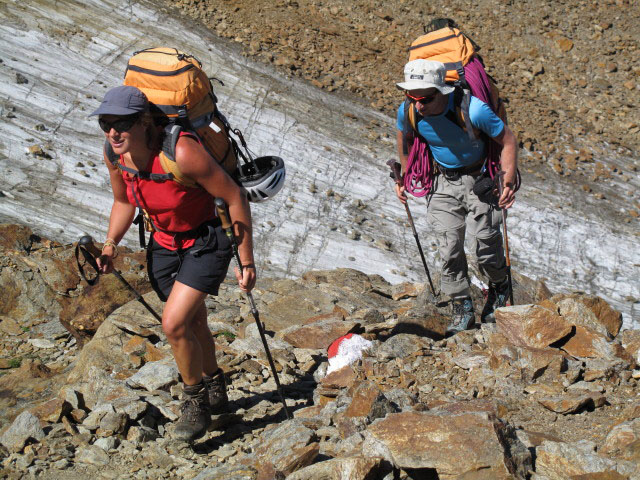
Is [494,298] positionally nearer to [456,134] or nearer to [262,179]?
[456,134]

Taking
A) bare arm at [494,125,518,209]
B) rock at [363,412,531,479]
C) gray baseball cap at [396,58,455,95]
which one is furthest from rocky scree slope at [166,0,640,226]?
rock at [363,412,531,479]

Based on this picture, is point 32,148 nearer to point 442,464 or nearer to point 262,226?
point 262,226

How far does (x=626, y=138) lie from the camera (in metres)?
16.3

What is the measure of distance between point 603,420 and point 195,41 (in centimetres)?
1309

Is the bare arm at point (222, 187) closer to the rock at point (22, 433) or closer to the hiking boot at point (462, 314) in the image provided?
the rock at point (22, 433)

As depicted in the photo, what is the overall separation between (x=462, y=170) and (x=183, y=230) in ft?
9.36

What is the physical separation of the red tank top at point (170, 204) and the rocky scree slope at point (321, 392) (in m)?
1.32

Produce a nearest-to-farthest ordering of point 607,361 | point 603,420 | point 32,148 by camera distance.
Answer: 1. point 603,420
2. point 607,361
3. point 32,148

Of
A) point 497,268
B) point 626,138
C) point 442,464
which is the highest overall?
point 442,464

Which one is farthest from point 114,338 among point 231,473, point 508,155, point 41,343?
point 508,155

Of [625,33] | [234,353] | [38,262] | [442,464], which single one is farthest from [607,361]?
[625,33]

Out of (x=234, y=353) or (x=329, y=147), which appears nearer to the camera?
(x=234, y=353)

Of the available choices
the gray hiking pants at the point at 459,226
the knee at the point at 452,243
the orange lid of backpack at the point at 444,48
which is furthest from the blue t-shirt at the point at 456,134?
the knee at the point at 452,243

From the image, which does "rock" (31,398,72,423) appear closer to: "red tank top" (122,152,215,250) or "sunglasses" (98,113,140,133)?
"red tank top" (122,152,215,250)
